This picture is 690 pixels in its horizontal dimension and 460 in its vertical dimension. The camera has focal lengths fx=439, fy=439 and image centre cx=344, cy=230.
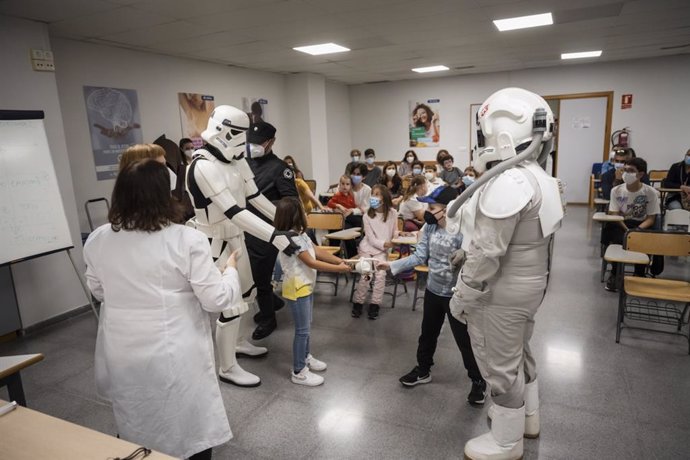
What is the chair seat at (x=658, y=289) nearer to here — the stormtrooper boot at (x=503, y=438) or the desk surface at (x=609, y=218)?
the desk surface at (x=609, y=218)

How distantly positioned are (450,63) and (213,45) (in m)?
4.51

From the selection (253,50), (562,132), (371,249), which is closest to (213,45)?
(253,50)

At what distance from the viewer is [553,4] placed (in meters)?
4.52

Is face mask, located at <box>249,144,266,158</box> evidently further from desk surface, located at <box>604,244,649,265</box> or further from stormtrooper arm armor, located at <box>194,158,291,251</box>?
desk surface, located at <box>604,244,649,265</box>

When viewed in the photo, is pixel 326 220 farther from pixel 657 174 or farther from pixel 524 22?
pixel 657 174

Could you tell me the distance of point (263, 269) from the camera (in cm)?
399

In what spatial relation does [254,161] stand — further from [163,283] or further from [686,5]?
[686,5]

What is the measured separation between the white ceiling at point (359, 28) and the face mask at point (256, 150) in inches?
54.9

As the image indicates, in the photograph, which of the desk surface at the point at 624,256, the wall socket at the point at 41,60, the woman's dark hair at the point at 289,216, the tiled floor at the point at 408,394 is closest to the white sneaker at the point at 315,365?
the tiled floor at the point at 408,394

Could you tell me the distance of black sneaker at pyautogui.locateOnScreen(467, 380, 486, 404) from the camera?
271 centimetres

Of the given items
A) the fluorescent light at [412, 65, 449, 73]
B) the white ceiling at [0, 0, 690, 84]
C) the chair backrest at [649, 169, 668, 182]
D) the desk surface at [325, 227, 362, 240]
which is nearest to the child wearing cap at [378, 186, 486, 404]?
the desk surface at [325, 227, 362, 240]

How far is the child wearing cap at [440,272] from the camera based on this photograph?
257cm

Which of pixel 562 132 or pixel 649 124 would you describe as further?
pixel 562 132

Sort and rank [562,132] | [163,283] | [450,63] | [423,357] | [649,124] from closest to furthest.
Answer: [163,283]
[423,357]
[450,63]
[649,124]
[562,132]
